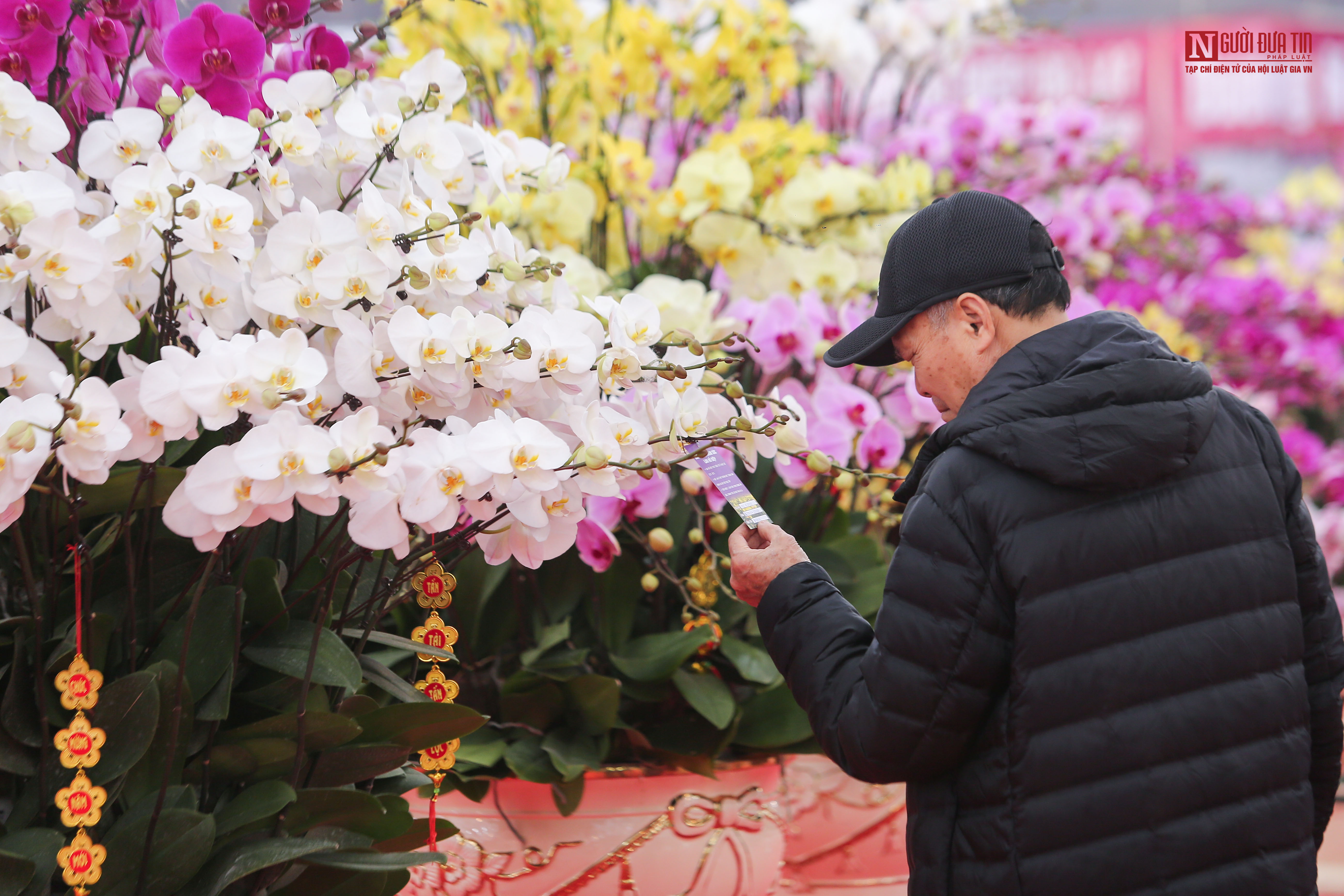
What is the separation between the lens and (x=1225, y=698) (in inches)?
29.2

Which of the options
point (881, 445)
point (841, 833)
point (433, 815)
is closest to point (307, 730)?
point (433, 815)

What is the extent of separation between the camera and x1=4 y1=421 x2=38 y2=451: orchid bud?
0.47 metres

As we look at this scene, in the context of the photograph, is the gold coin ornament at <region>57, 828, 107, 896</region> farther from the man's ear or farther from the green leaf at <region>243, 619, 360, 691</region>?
the man's ear

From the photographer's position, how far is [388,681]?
27.5 inches

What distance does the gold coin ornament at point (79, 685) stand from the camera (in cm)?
54

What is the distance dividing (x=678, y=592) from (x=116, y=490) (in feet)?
2.10

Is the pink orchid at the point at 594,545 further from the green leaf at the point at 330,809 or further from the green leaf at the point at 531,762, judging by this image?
the green leaf at the point at 330,809

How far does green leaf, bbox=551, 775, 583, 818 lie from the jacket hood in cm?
45

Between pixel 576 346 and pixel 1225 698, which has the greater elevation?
pixel 576 346

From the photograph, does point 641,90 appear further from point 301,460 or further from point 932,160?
point 301,460

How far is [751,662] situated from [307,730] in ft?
1.73

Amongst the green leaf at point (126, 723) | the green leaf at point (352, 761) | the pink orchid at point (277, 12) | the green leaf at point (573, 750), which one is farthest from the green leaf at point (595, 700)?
the pink orchid at point (277, 12)

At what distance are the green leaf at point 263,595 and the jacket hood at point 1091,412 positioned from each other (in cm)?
42

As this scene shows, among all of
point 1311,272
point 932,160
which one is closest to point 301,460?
point 932,160
